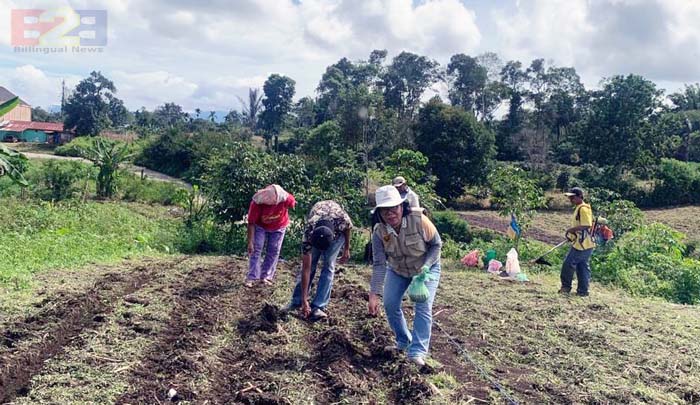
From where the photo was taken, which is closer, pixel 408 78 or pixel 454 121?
pixel 454 121

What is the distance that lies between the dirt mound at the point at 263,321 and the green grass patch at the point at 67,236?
10.6 ft

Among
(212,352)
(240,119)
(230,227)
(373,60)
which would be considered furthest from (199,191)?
(240,119)

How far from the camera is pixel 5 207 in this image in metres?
13.4

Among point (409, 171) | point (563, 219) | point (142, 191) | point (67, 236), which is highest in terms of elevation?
point (409, 171)

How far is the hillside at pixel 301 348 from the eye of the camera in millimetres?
4348

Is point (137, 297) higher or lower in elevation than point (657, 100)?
lower

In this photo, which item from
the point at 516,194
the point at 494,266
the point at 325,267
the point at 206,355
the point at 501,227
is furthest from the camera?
the point at 501,227

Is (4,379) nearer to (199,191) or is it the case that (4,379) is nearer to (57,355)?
(57,355)

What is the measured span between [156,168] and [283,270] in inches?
1274

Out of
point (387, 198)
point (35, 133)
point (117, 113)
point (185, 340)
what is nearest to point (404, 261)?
point (387, 198)

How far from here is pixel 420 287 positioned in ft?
15.1

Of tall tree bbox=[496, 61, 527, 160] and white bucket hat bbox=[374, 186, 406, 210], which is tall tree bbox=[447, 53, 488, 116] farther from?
white bucket hat bbox=[374, 186, 406, 210]

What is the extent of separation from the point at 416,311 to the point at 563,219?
22542mm

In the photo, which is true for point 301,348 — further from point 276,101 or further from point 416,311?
point 276,101
